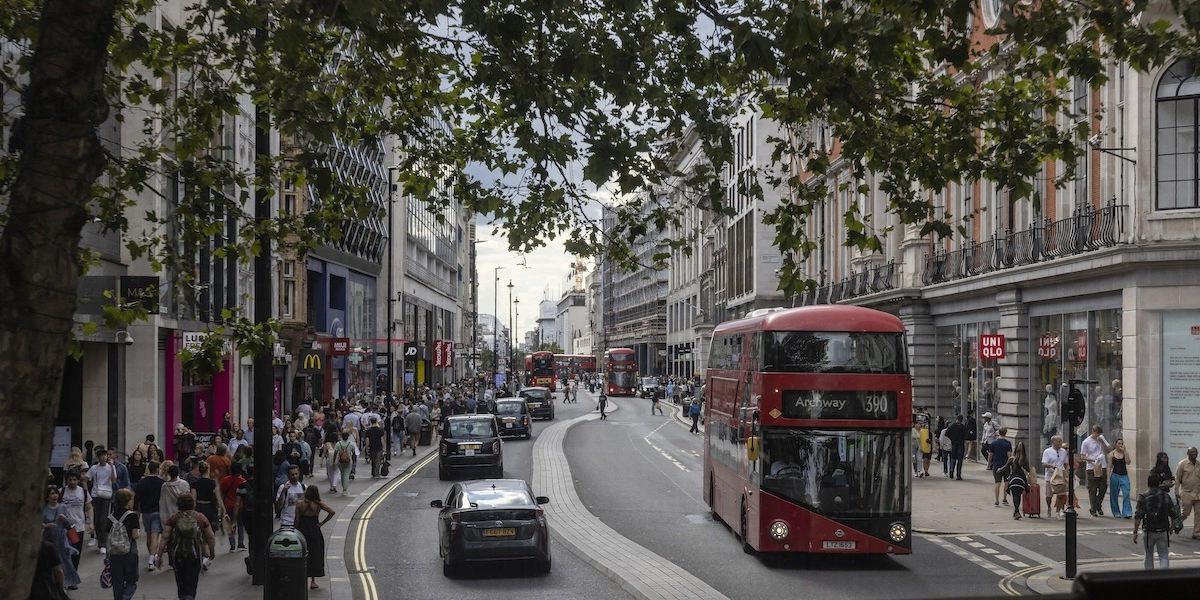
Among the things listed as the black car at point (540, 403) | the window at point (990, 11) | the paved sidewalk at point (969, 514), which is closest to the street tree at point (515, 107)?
the paved sidewalk at point (969, 514)

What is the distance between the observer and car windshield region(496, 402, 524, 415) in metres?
50.4

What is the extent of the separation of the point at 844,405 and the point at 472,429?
1746 centimetres

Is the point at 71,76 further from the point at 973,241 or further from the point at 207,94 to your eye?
the point at 973,241

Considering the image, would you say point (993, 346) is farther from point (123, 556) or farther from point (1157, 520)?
point (123, 556)

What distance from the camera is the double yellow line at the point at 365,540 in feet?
56.8

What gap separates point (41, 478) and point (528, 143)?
511 centimetres

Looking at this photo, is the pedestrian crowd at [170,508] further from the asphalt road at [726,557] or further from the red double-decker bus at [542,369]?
the red double-decker bus at [542,369]

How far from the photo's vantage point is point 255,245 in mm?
13398

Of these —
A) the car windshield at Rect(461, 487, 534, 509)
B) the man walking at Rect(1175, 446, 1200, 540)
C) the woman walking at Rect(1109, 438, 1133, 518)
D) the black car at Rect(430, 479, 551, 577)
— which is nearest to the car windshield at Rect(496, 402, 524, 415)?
the woman walking at Rect(1109, 438, 1133, 518)

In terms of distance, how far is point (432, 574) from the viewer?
18578mm

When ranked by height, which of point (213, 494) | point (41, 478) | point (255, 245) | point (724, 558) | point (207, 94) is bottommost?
point (724, 558)

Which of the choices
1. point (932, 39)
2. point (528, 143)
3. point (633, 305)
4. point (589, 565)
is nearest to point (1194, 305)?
point (589, 565)

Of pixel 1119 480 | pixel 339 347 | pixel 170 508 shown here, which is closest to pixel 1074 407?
pixel 1119 480

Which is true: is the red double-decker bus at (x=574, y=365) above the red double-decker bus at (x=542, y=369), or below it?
below
